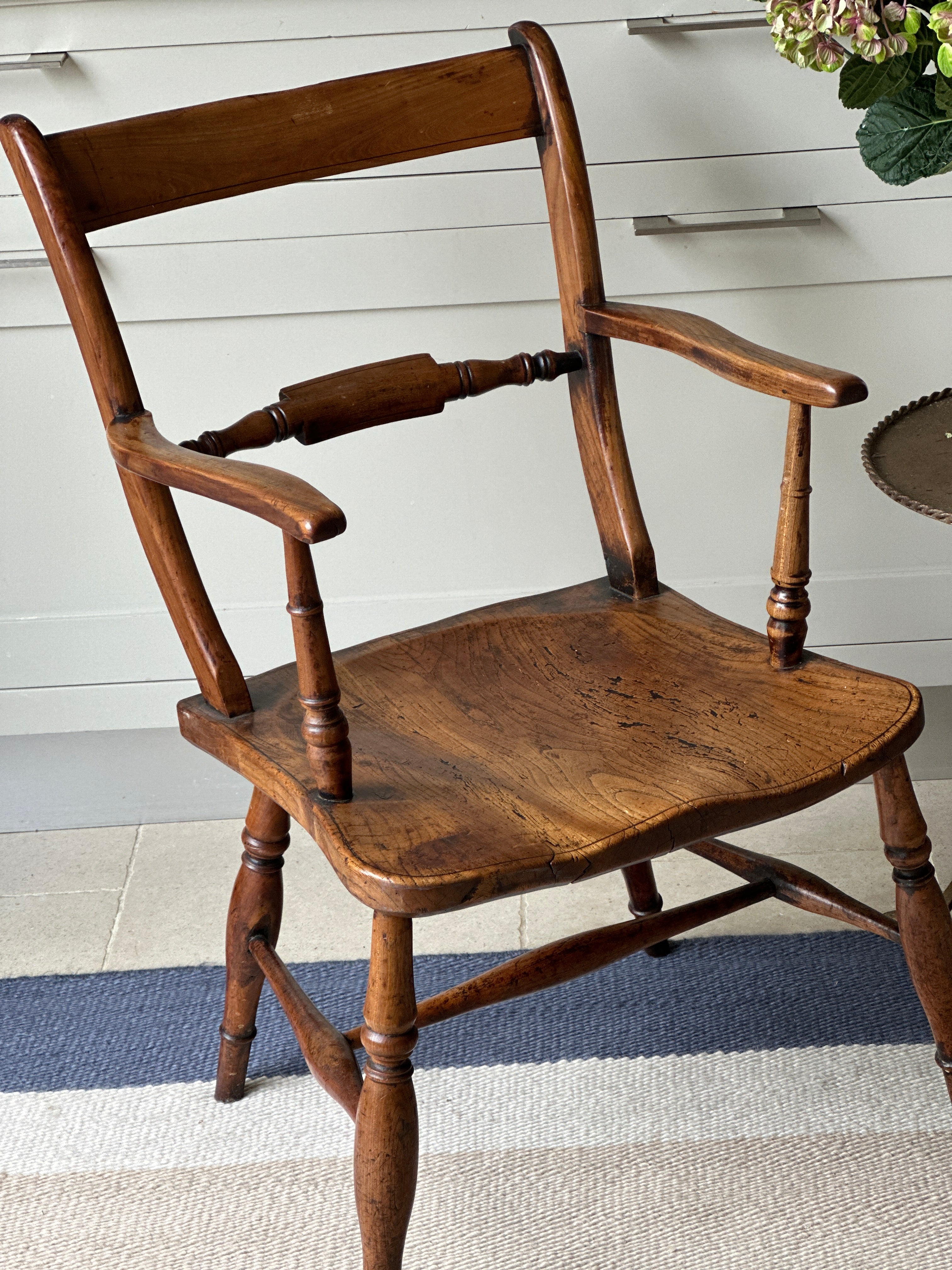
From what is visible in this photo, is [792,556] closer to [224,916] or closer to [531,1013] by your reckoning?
[531,1013]

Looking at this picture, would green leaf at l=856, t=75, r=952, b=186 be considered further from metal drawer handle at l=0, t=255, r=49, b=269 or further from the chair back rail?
metal drawer handle at l=0, t=255, r=49, b=269

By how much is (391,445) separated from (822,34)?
71cm

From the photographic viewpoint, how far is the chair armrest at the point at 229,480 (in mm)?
805

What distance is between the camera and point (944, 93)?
0.97m

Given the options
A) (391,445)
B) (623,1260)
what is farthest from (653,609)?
(623,1260)

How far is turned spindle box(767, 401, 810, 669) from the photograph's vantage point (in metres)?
1.03

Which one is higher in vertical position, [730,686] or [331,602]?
[730,686]

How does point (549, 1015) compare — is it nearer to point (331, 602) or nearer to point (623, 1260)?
point (623, 1260)

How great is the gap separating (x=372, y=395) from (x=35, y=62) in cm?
52

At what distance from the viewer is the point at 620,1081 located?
1.32 m

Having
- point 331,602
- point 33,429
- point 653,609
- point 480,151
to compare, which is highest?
point 480,151

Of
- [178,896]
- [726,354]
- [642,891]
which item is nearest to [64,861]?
[178,896]

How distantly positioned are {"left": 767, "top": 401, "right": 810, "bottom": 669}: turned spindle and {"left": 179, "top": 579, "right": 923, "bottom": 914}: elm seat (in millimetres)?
24

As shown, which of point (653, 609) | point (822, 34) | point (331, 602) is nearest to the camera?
point (822, 34)
